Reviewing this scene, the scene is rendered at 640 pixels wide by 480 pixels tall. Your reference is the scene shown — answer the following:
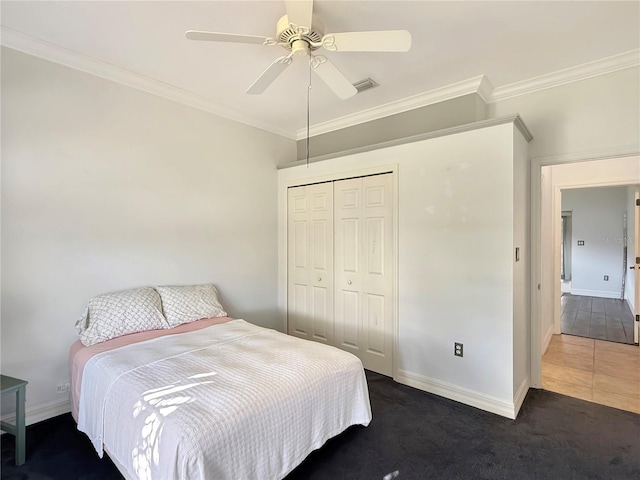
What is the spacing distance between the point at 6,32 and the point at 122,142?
0.91 m

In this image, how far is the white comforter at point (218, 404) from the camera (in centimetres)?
135

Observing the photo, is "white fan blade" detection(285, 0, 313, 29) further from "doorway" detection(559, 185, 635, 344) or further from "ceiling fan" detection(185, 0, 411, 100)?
"doorway" detection(559, 185, 635, 344)

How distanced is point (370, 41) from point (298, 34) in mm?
431

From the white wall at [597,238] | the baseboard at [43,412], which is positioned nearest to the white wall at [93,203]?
the baseboard at [43,412]

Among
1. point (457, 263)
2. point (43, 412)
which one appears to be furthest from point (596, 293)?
point (43, 412)

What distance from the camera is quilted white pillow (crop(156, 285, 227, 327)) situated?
8.87ft

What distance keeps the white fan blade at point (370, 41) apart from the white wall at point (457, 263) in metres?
1.23

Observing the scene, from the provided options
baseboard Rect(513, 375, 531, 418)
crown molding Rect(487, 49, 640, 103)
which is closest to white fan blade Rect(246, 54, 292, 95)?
crown molding Rect(487, 49, 640, 103)

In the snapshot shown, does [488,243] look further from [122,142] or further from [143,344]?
[122,142]

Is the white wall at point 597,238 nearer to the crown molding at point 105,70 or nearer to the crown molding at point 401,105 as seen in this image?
the crown molding at point 401,105

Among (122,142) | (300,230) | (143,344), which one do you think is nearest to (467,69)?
(300,230)

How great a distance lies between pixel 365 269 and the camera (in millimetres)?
3232

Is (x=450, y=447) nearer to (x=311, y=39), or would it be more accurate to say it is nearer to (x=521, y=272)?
(x=521, y=272)

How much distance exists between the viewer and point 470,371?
8.55 ft
